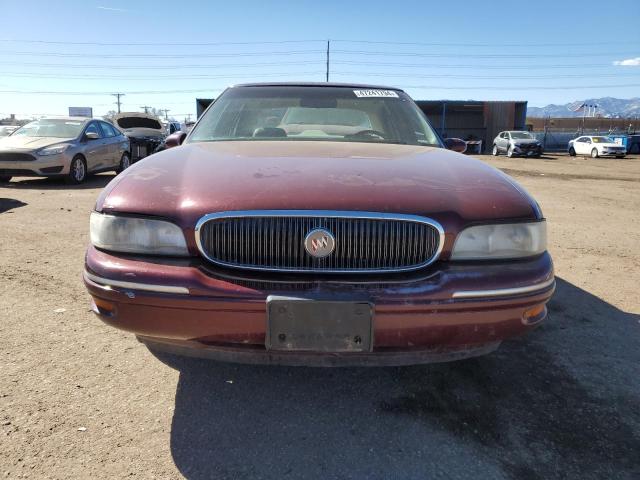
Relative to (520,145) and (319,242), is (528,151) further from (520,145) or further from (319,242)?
(319,242)

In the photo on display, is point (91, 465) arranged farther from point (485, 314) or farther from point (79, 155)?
point (79, 155)

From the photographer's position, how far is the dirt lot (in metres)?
1.93

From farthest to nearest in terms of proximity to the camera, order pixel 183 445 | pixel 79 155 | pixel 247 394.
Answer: pixel 79 155 < pixel 247 394 < pixel 183 445

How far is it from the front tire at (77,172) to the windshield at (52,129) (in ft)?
1.97

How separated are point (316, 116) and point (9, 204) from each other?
21.0 ft

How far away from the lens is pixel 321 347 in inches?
73.2

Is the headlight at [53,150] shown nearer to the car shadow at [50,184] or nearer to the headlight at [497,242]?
the car shadow at [50,184]

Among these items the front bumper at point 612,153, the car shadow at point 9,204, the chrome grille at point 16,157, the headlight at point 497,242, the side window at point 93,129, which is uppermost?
the side window at point 93,129

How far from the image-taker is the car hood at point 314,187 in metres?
1.96

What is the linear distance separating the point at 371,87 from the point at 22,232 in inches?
179

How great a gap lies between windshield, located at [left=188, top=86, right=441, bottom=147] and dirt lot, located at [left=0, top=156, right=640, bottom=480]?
4.99ft

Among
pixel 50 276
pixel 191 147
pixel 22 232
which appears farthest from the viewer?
pixel 22 232

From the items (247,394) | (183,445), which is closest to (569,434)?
(247,394)

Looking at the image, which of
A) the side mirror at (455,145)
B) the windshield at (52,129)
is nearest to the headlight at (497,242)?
the side mirror at (455,145)
